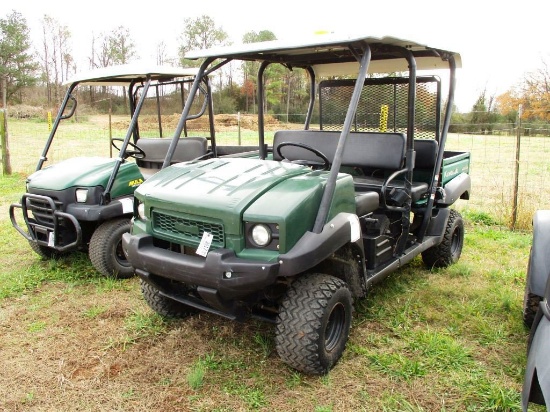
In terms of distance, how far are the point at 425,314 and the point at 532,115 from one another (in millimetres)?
35484

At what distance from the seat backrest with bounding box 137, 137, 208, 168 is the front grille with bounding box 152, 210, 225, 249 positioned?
2.41 metres

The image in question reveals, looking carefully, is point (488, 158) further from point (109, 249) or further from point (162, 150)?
point (109, 249)

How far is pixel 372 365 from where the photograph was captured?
9.62 ft

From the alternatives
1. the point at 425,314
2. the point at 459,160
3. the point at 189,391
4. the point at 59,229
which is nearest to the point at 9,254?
the point at 59,229

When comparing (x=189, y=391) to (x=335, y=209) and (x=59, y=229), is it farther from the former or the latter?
(x=59, y=229)

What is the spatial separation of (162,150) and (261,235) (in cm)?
321

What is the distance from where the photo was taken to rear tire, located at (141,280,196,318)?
3.41 meters

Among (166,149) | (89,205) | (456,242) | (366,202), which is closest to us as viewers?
(366,202)

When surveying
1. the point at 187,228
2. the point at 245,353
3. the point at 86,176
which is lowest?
the point at 245,353

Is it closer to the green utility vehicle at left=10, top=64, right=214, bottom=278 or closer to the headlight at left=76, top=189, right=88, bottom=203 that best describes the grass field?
the green utility vehicle at left=10, top=64, right=214, bottom=278

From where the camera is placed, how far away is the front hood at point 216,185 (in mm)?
2646

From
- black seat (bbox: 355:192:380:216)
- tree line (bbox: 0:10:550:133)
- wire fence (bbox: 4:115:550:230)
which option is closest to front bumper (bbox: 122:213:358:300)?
black seat (bbox: 355:192:380:216)

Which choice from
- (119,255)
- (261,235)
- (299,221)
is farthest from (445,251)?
(119,255)

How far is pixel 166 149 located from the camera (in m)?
5.39
